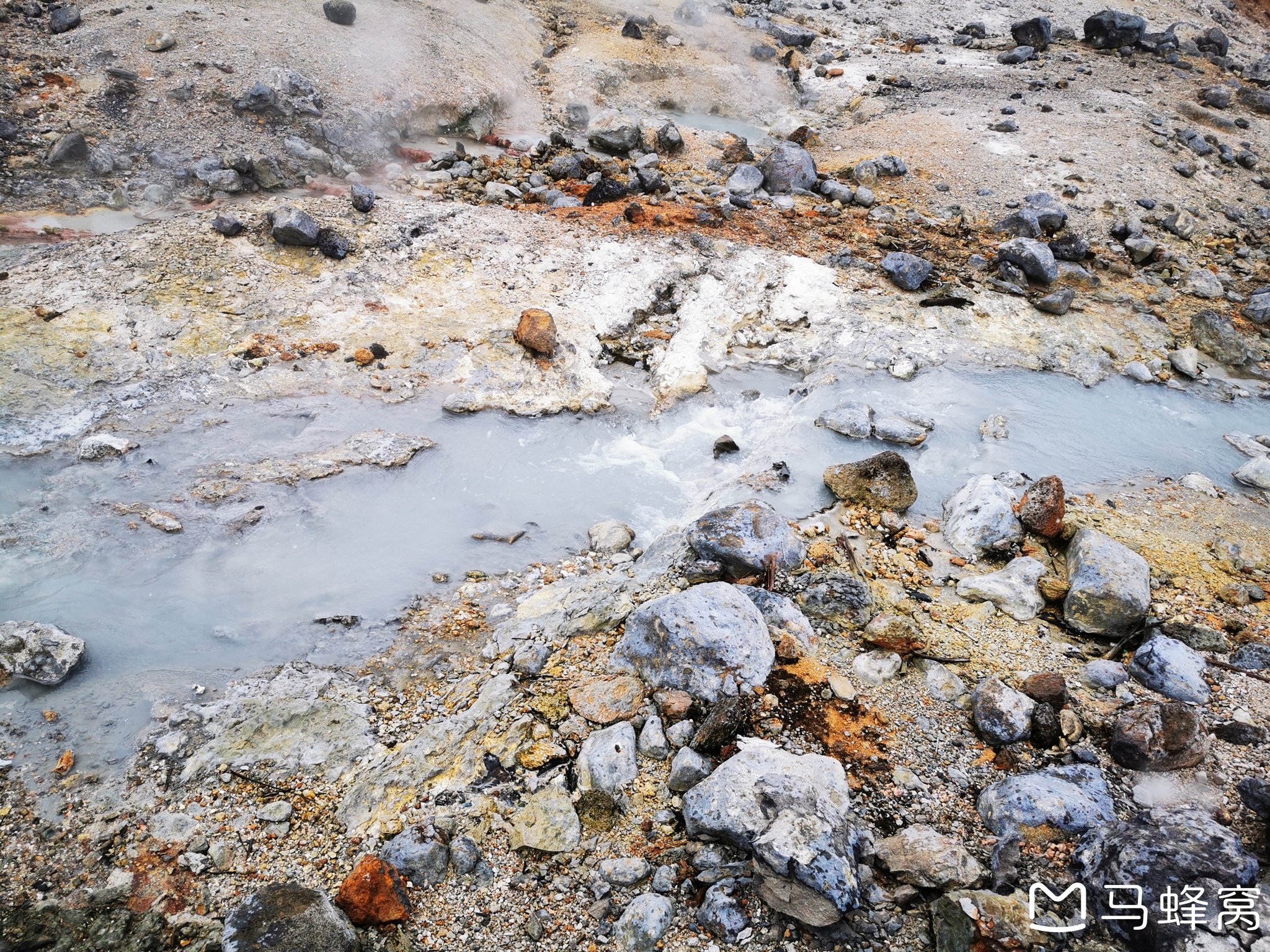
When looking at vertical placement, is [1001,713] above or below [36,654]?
above

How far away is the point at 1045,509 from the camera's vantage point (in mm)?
4719

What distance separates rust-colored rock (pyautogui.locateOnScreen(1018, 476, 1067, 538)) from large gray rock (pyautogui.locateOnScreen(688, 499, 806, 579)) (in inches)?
67.7

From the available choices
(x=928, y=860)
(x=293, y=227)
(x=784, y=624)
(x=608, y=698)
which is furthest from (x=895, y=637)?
(x=293, y=227)

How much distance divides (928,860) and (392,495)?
4.24m

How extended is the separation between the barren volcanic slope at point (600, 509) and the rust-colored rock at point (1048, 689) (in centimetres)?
2

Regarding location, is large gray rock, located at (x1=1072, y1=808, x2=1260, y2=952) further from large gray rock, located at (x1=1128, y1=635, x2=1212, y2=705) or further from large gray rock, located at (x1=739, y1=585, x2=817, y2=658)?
large gray rock, located at (x1=739, y1=585, x2=817, y2=658)

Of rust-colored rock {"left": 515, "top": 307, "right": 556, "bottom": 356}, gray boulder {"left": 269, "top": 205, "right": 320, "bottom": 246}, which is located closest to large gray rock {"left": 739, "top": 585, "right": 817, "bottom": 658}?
rust-colored rock {"left": 515, "top": 307, "right": 556, "bottom": 356}

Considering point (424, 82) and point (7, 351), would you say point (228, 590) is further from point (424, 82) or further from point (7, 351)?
point (424, 82)

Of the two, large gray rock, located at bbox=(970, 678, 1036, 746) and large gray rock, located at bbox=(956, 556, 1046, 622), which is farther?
large gray rock, located at bbox=(956, 556, 1046, 622)

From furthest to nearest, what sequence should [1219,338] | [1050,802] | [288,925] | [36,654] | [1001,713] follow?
1. [1219,338]
2. [36,654]
3. [1001,713]
4. [1050,802]
5. [288,925]

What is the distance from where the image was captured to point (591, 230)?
306 inches

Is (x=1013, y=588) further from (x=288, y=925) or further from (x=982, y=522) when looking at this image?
(x=288, y=925)

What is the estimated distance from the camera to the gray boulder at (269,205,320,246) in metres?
6.75

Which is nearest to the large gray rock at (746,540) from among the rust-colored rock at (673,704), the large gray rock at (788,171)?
the rust-colored rock at (673,704)
